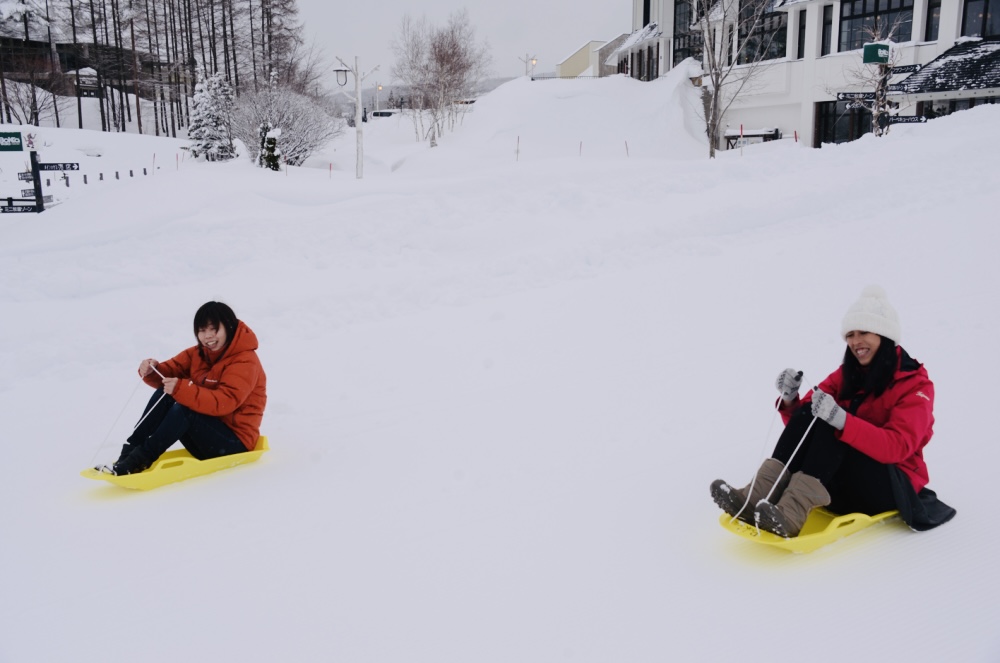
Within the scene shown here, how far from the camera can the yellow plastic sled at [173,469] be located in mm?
4238

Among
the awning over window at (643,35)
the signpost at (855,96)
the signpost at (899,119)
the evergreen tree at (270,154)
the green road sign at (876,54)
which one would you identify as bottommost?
the evergreen tree at (270,154)

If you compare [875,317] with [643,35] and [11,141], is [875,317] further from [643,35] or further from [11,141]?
[643,35]

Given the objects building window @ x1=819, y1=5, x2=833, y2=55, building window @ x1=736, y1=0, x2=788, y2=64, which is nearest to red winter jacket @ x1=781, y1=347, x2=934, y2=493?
building window @ x1=819, y1=5, x2=833, y2=55

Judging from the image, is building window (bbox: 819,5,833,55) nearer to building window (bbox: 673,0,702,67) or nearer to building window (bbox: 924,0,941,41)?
building window (bbox: 924,0,941,41)

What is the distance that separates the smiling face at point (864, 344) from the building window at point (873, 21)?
2610 centimetres

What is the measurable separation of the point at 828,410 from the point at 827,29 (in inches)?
1189

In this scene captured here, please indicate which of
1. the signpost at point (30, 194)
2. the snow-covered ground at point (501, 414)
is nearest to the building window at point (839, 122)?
the snow-covered ground at point (501, 414)

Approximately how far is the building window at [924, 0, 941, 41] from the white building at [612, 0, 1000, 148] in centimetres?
3

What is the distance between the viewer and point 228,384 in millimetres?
4391

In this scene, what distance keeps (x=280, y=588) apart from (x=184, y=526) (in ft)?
3.05

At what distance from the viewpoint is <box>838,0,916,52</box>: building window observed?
26.0 m

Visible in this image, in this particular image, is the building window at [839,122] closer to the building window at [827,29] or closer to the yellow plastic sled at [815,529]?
the building window at [827,29]

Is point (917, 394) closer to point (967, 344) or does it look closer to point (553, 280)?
point (967, 344)

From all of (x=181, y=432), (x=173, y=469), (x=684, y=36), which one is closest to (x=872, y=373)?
(x=181, y=432)
